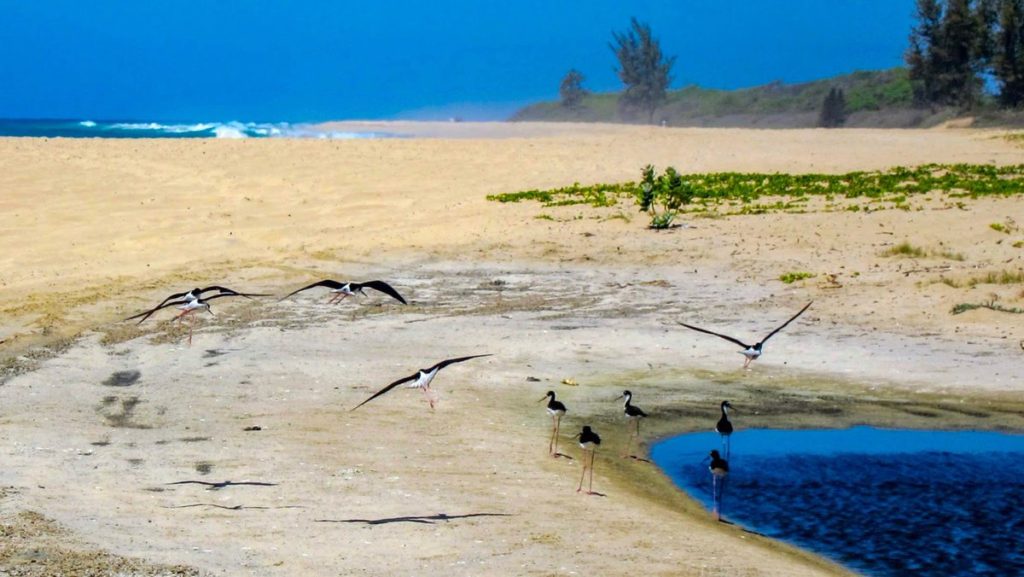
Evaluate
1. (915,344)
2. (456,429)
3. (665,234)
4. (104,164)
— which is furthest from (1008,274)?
(104,164)

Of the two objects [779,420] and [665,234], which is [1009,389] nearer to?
[779,420]

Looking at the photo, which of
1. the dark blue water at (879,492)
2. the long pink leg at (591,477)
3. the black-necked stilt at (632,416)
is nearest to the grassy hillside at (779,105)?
the dark blue water at (879,492)

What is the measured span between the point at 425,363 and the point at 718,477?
196 inches

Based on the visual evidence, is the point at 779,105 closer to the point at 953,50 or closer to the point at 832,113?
the point at 832,113

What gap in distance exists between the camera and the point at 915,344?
1608cm

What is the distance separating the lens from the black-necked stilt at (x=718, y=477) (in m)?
10.7

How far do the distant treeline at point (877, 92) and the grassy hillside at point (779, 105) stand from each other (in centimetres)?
13

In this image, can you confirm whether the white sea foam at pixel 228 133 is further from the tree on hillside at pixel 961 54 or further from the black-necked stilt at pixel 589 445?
the black-necked stilt at pixel 589 445

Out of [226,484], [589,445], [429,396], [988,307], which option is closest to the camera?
[226,484]

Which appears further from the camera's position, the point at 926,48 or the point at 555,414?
the point at 926,48

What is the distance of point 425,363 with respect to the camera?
15.5m

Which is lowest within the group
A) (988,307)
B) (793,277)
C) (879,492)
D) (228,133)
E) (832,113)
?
(879,492)

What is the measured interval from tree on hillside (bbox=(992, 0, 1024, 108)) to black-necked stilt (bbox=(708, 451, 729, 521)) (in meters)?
56.0

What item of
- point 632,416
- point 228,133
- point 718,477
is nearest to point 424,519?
point 718,477
